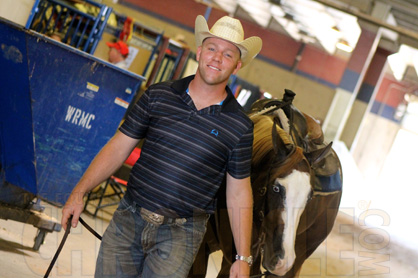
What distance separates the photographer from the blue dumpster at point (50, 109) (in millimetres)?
5766

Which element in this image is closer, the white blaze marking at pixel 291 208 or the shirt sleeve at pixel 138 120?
the shirt sleeve at pixel 138 120

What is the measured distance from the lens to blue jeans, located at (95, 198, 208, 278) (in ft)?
10.6

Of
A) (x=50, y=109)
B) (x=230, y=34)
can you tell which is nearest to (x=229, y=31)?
(x=230, y=34)

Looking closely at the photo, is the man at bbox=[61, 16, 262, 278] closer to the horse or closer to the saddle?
the horse

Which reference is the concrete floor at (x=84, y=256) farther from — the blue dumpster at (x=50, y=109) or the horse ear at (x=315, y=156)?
the horse ear at (x=315, y=156)

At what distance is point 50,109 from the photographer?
6570mm

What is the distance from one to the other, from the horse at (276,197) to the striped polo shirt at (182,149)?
564mm

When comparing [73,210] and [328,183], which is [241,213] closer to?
[73,210]

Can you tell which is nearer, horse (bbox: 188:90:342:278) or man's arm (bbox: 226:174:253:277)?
man's arm (bbox: 226:174:253:277)

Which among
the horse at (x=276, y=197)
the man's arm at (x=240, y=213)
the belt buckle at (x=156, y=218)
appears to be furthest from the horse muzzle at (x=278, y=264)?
the belt buckle at (x=156, y=218)

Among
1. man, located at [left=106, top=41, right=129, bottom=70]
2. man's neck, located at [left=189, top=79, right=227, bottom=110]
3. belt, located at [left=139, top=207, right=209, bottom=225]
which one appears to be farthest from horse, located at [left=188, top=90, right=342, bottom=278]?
man, located at [left=106, top=41, right=129, bottom=70]

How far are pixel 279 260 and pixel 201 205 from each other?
0.72 m

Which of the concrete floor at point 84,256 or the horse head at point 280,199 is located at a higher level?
the horse head at point 280,199

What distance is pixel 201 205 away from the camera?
10.9ft
